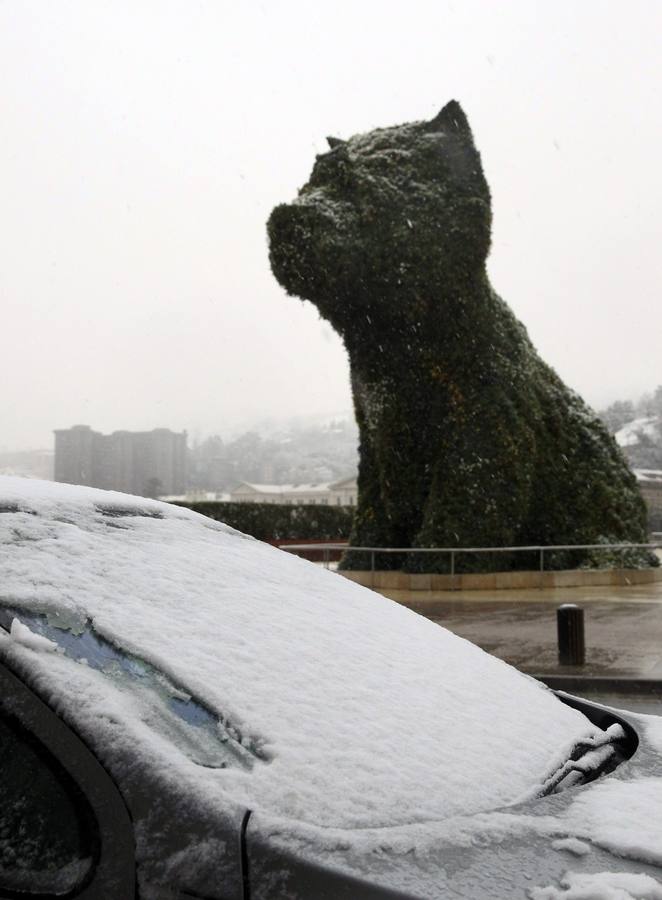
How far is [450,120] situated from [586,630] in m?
9.22

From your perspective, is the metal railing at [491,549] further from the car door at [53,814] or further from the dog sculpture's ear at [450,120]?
the car door at [53,814]

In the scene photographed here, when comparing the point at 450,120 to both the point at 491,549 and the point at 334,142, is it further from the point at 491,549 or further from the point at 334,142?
the point at 491,549

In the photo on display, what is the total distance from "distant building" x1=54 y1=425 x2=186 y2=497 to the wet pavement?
33.3 m

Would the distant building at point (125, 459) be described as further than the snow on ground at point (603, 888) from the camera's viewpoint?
Yes

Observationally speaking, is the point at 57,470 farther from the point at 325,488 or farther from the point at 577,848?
the point at 577,848

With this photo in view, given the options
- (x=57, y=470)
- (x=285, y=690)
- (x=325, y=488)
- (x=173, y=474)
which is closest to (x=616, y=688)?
(x=285, y=690)

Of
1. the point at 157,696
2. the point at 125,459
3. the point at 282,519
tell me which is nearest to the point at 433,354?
the point at 282,519

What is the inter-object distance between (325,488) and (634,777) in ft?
224

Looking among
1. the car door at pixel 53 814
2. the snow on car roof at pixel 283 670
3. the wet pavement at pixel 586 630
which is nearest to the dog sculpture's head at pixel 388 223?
the wet pavement at pixel 586 630

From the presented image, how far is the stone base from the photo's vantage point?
1548 centimetres

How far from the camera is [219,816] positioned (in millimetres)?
1534

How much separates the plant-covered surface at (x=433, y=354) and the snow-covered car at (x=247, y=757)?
12712 mm

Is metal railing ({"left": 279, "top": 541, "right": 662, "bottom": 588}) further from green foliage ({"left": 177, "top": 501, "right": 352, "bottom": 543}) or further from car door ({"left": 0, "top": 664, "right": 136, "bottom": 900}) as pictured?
car door ({"left": 0, "top": 664, "right": 136, "bottom": 900})

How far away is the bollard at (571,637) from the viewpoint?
8523mm
